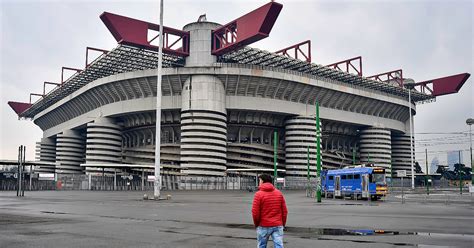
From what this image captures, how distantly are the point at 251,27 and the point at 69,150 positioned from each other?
58.6 m

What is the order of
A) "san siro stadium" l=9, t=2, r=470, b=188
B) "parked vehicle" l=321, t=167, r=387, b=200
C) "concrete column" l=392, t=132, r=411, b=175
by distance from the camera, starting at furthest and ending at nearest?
"concrete column" l=392, t=132, r=411, b=175 → "san siro stadium" l=9, t=2, r=470, b=188 → "parked vehicle" l=321, t=167, r=387, b=200

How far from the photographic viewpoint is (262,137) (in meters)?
88.1

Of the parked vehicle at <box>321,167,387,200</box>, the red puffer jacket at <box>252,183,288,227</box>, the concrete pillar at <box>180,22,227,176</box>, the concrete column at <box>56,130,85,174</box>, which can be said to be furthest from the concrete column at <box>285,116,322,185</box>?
the red puffer jacket at <box>252,183,288,227</box>

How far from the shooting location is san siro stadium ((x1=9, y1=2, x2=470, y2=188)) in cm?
7300

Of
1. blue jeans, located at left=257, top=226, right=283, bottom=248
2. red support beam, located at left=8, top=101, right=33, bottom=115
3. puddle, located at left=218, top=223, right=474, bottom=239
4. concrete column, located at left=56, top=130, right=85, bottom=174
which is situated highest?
red support beam, located at left=8, top=101, right=33, bottom=115

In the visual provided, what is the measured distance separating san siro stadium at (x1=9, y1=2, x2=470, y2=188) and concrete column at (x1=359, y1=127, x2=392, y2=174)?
8.7 inches

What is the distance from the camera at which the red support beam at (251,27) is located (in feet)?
198

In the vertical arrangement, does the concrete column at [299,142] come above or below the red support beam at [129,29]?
below

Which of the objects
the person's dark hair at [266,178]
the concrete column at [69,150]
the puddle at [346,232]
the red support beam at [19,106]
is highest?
the red support beam at [19,106]

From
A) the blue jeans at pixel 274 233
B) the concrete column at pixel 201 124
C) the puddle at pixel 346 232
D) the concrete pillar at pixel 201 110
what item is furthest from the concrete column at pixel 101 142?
the blue jeans at pixel 274 233

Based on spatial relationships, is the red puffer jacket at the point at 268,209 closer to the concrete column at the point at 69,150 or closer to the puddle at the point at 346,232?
the puddle at the point at 346,232

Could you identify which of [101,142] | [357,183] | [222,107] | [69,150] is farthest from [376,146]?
[69,150]

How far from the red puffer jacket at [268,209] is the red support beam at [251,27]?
53.7 meters

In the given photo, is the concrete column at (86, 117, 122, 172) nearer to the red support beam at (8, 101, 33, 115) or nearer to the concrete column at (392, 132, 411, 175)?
the red support beam at (8, 101, 33, 115)
